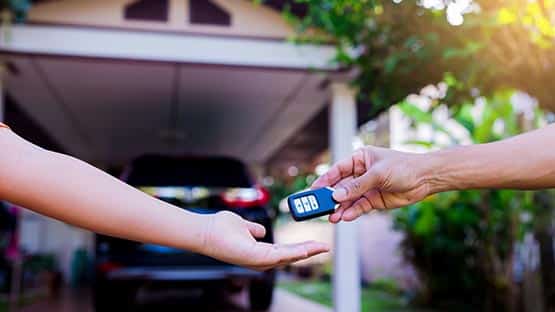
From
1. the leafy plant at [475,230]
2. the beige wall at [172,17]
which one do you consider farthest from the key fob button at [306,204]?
the leafy plant at [475,230]

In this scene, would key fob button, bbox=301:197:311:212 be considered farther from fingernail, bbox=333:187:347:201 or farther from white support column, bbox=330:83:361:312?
white support column, bbox=330:83:361:312

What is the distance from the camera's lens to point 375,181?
168 cm

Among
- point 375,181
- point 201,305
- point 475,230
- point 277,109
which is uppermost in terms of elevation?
point 277,109

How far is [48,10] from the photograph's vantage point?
487cm

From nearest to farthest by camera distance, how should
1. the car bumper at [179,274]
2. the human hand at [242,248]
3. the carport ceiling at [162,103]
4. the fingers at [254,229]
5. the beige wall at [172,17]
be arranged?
the human hand at [242,248]
the fingers at [254,229]
the car bumper at [179,274]
the beige wall at [172,17]
the carport ceiling at [162,103]

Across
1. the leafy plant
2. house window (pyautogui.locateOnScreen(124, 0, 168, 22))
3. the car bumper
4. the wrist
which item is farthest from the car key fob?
the leafy plant

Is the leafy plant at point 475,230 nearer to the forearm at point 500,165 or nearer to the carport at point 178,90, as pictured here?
the carport at point 178,90

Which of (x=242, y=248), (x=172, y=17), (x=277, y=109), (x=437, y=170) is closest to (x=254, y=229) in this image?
(x=242, y=248)

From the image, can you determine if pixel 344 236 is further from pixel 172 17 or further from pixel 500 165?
pixel 500 165

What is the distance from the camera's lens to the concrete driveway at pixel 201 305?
6.45 m

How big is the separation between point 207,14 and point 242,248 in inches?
168

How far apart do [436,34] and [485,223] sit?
3.31 m

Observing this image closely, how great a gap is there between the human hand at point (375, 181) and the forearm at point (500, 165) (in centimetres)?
5

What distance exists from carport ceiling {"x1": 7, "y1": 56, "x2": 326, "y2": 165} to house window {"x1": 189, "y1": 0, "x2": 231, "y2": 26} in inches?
17.3
